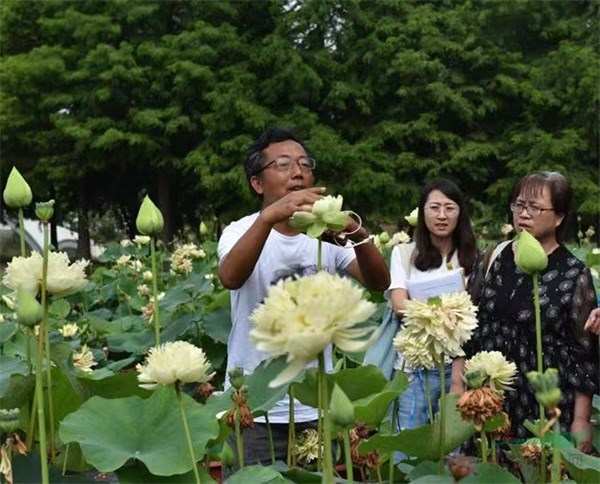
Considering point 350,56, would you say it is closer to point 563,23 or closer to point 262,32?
point 262,32

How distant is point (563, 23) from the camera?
15719 millimetres

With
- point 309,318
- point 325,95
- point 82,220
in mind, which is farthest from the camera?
point 82,220

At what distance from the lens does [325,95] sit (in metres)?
15.5

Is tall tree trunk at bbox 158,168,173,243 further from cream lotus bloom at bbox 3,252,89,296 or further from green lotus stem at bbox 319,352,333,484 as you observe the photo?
green lotus stem at bbox 319,352,333,484

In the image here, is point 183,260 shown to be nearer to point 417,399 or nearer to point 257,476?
point 417,399

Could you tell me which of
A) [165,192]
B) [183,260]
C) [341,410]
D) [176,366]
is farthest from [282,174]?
[165,192]

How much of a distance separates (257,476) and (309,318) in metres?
0.33

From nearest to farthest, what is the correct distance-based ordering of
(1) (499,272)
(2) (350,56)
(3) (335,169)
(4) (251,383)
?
(4) (251,383)
(1) (499,272)
(3) (335,169)
(2) (350,56)

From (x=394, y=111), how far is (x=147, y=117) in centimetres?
401

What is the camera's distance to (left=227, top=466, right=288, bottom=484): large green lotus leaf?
975mm

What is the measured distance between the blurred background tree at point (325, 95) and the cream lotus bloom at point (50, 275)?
1295 cm

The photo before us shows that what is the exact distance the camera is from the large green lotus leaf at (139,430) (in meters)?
0.99

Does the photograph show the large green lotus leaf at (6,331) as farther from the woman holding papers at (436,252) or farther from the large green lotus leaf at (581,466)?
the large green lotus leaf at (581,466)

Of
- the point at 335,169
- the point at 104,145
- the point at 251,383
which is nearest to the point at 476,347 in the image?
the point at 251,383
